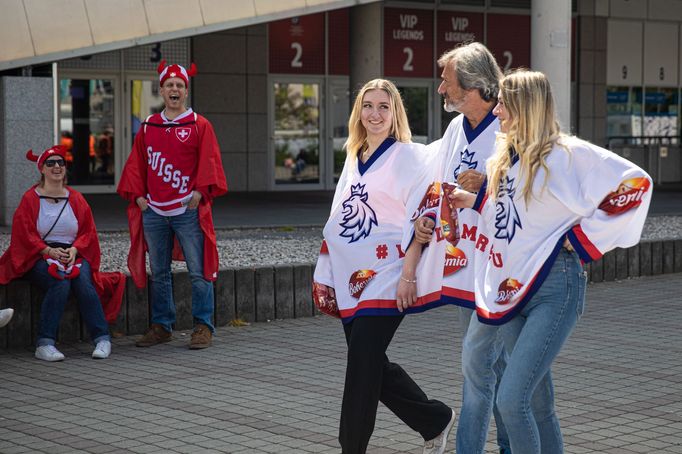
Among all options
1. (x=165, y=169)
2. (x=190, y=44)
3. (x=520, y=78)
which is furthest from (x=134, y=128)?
(x=520, y=78)

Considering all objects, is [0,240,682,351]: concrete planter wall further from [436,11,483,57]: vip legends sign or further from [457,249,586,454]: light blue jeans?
[436,11,483,57]: vip legends sign

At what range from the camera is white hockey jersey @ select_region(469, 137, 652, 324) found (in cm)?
433

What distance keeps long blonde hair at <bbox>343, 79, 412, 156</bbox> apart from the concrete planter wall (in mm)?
3912

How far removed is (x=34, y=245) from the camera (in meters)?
8.30

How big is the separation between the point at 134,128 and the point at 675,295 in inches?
532

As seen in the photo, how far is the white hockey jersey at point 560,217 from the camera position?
4.33m

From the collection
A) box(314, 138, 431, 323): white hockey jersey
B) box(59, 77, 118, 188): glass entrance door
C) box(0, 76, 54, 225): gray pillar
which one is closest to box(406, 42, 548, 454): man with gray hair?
box(314, 138, 431, 323): white hockey jersey

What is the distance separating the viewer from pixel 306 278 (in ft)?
32.3

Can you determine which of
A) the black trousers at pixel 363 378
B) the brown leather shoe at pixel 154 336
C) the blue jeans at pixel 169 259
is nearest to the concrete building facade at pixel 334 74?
the blue jeans at pixel 169 259

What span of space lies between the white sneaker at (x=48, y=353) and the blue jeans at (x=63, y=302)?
0.18 feet

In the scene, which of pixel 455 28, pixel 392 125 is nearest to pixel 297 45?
pixel 455 28

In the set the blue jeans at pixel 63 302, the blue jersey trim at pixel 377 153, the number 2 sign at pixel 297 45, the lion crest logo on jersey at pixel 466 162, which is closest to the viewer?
the lion crest logo on jersey at pixel 466 162

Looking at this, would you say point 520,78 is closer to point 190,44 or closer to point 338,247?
point 338,247

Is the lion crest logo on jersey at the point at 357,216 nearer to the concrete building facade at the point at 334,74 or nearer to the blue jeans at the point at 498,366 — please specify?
the blue jeans at the point at 498,366
